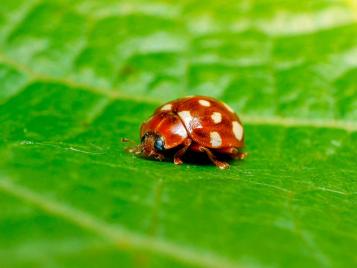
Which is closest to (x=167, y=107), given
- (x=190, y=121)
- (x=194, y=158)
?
(x=190, y=121)

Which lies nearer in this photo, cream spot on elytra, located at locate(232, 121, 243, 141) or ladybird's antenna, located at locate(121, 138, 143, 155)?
ladybird's antenna, located at locate(121, 138, 143, 155)

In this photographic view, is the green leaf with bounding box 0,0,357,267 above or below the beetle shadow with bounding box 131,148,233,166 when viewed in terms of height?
above

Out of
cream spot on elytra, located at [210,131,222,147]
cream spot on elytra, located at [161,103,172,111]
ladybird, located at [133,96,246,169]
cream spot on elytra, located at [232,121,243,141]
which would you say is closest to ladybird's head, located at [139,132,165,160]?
ladybird, located at [133,96,246,169]

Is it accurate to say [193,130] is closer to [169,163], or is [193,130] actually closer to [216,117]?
[216,117]

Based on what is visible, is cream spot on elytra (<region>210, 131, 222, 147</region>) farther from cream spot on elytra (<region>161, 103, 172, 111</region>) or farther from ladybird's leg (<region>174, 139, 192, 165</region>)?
cream spot on elytra (<region>161, 103, 172, 111</region>)

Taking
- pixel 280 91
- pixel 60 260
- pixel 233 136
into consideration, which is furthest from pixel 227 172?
pixel 60 260

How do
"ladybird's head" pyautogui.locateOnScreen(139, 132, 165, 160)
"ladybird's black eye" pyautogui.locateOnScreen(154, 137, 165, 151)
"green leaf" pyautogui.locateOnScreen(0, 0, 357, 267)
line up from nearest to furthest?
"green leaf" pyautogui.locateOnScreen(0, 0, 357, 267) < "ladybird's head" pyautogui.locateOnScreen(139, 132, 165, 160) < "ladybird's black eye" pyautogui.locateOnScreen(154, 137, 165, 151)
